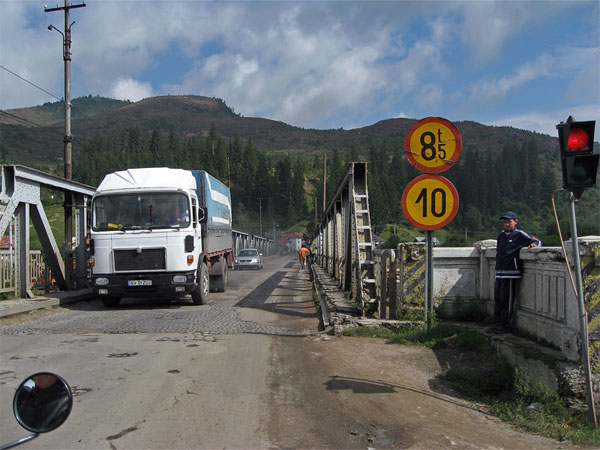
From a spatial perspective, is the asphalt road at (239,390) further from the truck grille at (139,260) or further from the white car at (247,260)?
the white car at (247,260)

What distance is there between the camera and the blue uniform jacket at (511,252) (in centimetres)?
650

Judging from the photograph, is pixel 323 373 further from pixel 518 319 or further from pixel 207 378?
pixel 518 319

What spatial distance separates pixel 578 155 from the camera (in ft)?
14.6

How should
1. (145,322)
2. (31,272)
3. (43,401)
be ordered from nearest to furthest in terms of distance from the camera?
(43,401), (145,322), (31,272)

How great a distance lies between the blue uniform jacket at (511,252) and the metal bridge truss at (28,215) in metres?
10.1

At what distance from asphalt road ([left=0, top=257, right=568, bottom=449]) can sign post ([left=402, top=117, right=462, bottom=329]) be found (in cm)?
185

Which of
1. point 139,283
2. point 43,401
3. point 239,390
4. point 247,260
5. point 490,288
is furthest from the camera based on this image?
point 247,260

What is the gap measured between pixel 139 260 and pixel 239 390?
723 centimetres

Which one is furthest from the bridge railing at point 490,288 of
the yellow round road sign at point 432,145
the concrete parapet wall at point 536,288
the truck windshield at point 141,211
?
the truck windshield at point 141,211

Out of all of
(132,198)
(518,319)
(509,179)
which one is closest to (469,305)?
(518,319)

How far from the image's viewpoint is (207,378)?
5.79 metres

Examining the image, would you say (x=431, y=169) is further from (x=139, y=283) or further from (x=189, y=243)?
(x=139, y=283)

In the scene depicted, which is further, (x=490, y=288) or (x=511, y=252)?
(x=490, y=288)

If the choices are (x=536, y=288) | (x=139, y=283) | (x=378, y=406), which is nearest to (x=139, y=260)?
(x=139, y=283)
